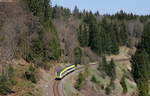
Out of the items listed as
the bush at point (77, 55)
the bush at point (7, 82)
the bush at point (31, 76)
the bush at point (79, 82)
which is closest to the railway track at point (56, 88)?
the bush at point (31, 76)

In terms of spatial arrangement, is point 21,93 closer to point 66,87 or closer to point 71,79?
point 66,87

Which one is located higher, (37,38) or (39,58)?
(37,38)

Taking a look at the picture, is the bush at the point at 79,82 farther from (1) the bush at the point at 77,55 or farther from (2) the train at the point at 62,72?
(1) the bush at the point at 77,55

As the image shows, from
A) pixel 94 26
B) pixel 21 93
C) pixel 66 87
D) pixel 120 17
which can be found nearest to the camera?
pixel 21 93

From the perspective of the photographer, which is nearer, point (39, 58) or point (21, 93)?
point (21, 93)

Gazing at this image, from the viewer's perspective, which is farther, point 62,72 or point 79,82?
point 62,72

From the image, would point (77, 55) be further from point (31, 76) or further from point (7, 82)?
point (7, 82)

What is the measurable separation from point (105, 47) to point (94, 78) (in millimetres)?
37654

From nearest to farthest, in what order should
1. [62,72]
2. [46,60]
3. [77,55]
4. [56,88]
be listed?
[56,88] → [62,72] → [46,60] → [77,55]

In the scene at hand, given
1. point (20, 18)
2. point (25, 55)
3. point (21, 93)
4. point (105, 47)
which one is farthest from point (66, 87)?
point (105, 47)

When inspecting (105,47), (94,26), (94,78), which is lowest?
(94,78)

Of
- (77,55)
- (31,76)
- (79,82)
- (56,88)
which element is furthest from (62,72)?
(77,55)

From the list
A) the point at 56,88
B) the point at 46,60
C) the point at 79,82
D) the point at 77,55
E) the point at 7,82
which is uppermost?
the point at 46,60

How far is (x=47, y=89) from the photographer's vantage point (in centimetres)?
4347
